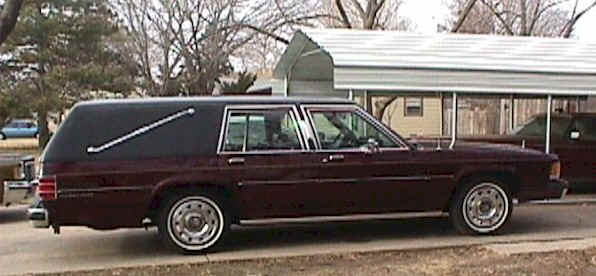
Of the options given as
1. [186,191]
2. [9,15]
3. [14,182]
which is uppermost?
[9,15]

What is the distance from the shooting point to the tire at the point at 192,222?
7.22 metres

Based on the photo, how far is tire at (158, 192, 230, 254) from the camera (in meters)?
7.22

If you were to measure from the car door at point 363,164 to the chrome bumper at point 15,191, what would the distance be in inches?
179

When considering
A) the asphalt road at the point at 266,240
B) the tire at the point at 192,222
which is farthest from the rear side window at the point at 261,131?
the asphalt road at the point at 266,240

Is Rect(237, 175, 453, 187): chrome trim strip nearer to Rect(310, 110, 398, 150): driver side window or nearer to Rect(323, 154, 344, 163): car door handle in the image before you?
Rect(323, 154, 344, 163): car door handle

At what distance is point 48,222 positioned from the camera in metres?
6.91

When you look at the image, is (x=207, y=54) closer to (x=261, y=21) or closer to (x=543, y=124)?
(x=261, y=21)

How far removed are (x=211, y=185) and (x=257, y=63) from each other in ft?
88.3

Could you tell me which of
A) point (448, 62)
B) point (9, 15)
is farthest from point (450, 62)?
point (9, 15)

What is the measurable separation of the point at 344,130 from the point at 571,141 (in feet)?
20.8

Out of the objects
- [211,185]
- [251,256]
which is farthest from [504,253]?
[211,185]

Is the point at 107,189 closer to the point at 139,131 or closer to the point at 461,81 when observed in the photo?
the point at 139,131

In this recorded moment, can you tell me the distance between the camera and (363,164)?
7590 mm

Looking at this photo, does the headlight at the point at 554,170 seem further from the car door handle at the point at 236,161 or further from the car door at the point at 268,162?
the car door handle at the point at 236,161
